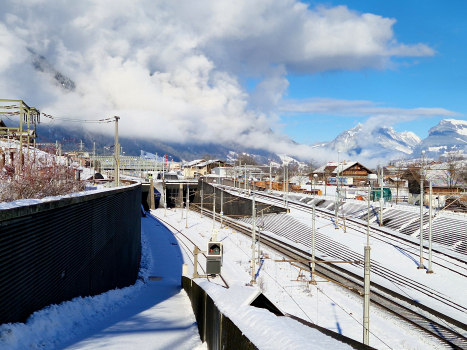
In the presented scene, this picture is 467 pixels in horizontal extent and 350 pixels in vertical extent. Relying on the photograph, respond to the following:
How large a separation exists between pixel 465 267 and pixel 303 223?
1951cm

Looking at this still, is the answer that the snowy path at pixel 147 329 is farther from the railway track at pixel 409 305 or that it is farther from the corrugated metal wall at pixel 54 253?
the railway track at pixel 409 305

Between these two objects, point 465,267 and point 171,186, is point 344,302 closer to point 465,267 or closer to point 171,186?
point 465,267

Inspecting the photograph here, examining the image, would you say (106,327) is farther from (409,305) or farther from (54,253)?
(409,305)

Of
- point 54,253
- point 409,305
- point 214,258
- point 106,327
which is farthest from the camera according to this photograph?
point 409,305

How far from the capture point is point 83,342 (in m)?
7.50

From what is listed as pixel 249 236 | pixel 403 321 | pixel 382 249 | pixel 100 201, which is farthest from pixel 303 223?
pixel 100 201

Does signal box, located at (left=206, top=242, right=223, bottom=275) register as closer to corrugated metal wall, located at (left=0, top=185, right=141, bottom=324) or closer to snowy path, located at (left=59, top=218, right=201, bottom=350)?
snowy path, located at (left=59, top=218, right=201, bottom=350)

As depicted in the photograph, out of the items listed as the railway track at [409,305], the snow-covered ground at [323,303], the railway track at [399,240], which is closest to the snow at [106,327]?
the snow-covered ground at [323,303]

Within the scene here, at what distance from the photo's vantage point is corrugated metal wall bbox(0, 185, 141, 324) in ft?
22.7

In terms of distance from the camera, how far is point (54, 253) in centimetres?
892

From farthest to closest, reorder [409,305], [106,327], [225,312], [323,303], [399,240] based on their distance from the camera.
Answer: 1. [399,240]
2. [323,303]
3. [409,305]
4. [106,327]
5. [225,312]

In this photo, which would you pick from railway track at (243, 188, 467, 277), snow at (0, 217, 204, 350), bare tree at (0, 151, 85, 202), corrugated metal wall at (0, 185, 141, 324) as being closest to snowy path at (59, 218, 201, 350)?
snow at (0, 217, 204, 350)

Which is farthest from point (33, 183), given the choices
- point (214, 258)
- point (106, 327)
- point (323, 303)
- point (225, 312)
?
point (323, 303)

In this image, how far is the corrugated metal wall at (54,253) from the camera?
6.91 metres
